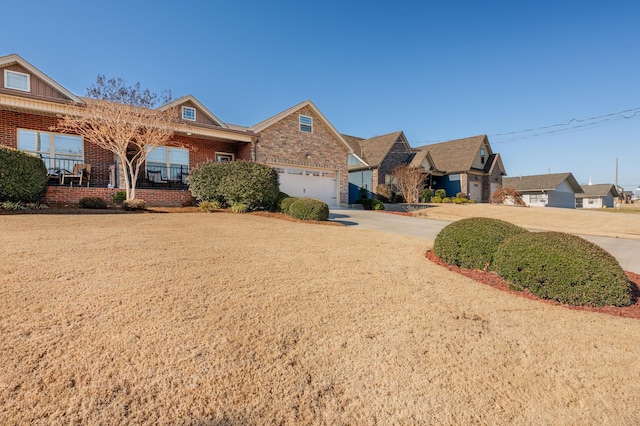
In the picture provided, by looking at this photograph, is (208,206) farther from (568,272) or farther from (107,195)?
(568,272)

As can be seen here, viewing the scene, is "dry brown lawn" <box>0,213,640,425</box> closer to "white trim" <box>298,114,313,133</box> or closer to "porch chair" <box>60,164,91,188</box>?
"porch chair" <box>60,164,91,188</box>

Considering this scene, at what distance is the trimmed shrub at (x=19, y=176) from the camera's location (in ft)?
28.5

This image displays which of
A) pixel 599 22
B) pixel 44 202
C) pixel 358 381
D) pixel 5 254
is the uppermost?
pixel 599 22

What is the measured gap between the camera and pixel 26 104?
36.4 feet

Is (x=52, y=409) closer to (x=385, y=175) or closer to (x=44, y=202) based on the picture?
(x=44, y=202)

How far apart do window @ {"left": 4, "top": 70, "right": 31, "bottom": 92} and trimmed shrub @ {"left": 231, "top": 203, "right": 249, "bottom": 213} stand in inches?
451

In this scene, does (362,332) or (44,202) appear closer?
(362,332)

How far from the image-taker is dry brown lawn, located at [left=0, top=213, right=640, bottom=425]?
6.30 ft

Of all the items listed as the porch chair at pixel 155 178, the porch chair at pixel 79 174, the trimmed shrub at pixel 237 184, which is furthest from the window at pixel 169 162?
the trimmed shrub at pixel 237 184

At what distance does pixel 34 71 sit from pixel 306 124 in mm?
12706

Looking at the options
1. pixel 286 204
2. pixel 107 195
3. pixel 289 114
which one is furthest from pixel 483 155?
pixel 107 195

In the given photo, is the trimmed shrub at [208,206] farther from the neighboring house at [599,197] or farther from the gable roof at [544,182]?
the neighboring house at [599,197]

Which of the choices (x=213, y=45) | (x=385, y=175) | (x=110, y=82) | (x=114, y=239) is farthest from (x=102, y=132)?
(x=385, y=175)

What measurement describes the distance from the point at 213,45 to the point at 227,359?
14558 millimetres
